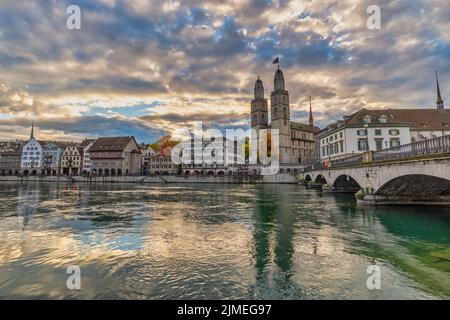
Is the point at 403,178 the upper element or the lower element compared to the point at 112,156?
lower

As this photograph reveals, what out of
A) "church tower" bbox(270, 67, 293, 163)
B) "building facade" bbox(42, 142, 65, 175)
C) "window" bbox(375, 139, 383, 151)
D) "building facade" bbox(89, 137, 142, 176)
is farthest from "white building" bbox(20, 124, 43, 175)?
"window" bbox(375, 139, 383, 151)

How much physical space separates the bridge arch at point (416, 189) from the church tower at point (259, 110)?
311 ft

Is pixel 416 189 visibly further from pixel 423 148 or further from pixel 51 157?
pixel 51 157

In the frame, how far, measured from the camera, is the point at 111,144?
103 meters

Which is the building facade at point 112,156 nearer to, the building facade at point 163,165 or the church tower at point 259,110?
the building facade at point 163,165

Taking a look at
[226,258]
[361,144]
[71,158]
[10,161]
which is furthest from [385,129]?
[10,161]

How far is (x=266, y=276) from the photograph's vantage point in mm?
7211

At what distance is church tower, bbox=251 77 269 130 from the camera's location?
117m

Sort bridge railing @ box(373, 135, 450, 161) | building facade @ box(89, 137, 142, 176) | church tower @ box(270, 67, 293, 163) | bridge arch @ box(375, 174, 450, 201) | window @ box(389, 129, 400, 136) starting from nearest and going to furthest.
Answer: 1. bridge railing @ box(373, 135, 450, 161)
2. bridge arch @ box(375, 174, 450, 201)
3. window @ box(389, 129, 400, 136)
4. building facade @ box(89, 137, 142, 176)
5. church tower @ box(270, 67, 293, 163)

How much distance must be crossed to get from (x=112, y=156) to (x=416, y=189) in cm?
9960

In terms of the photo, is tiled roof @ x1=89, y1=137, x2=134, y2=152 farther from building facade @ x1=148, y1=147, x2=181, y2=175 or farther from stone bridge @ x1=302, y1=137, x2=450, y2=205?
stone bridge @ x1=302, y1=137, x2=450, y2=205

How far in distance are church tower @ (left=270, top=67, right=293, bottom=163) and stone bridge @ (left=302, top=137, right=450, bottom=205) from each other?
7575cm

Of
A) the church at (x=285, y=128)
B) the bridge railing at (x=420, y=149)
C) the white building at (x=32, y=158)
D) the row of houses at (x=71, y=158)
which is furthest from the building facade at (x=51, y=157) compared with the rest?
the bridge railing at (x=420, y=149)
